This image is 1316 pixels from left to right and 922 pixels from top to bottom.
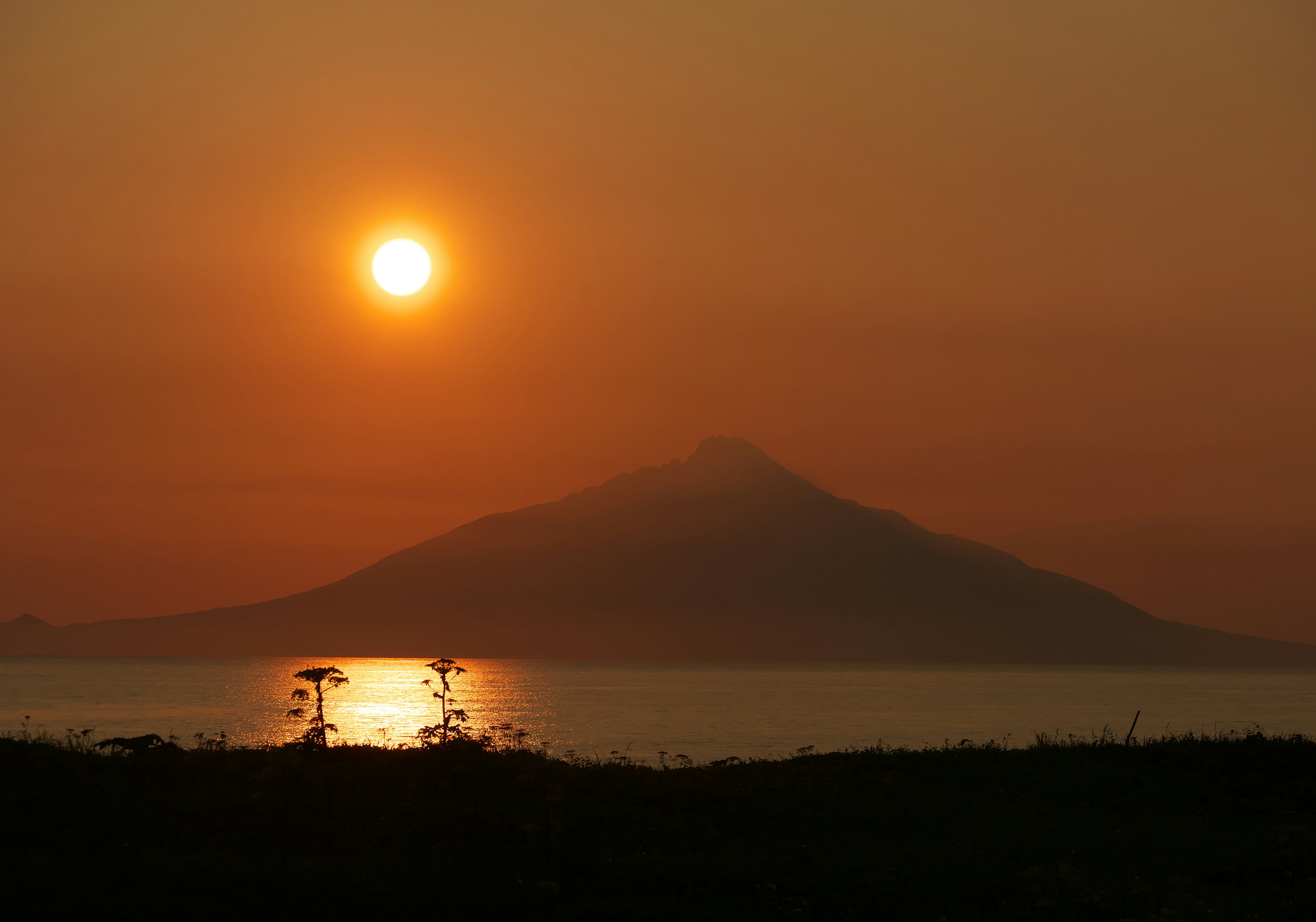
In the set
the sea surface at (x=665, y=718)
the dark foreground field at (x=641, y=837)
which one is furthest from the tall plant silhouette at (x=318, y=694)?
the sea surface at (x=665, y=718)

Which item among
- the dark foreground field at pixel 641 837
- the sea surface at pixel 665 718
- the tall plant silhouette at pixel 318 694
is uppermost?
the sea surface at pixel 665 718

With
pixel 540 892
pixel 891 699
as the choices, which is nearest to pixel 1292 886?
pixel 540 892

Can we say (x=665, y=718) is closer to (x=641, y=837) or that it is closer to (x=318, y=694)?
(x=318, y=694)

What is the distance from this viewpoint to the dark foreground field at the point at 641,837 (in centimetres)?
2394

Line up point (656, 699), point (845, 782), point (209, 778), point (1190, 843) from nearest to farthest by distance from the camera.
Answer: point (1190, 843)
point (209, 778)
point (845, 782)
point (656, 699)

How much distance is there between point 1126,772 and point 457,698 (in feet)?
543

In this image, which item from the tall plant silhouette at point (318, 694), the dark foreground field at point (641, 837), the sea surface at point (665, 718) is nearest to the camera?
the dark foreground field at point (641, 837)

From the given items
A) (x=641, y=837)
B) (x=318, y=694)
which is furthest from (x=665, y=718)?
(x=641, y=837)

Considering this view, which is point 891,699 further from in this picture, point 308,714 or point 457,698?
point 308,714

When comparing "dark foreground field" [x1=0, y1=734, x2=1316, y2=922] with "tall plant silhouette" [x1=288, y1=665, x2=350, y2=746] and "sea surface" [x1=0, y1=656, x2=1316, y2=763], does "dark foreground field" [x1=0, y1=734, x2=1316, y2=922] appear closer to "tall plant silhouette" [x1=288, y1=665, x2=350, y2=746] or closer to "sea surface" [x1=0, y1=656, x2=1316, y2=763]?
"tall plant silhouette" [x1=288, y1=665, x2=350, y2=746]

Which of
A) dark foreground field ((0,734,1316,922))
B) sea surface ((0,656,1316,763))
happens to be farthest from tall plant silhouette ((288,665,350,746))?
sea surface ((0,656,1316,763))

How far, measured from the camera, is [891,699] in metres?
190

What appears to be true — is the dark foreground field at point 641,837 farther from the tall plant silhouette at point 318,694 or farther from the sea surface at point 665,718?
the sea surface at point 665,718

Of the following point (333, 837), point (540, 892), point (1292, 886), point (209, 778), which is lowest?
point (1292, 886)
